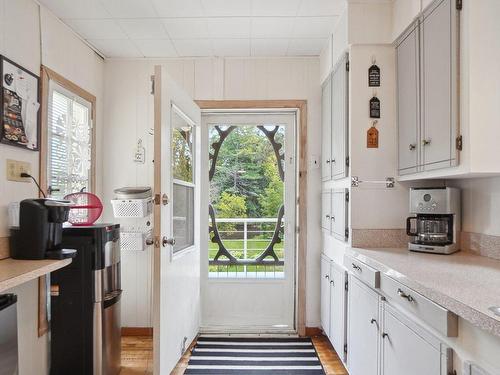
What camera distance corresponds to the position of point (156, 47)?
2699mm

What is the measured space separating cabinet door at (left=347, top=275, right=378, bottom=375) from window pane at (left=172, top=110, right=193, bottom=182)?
134cm

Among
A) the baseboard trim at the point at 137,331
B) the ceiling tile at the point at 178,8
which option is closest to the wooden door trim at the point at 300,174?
the ceiling tile at the point at 178,8

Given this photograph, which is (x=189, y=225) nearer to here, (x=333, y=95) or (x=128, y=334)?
(x=128, y=334)

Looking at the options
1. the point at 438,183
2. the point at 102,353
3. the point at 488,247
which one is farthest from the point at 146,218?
the point at 488,247

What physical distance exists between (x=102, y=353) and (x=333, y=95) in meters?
2.30

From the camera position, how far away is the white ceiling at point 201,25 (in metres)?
2.11

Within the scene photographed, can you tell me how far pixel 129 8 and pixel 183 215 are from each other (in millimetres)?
1411

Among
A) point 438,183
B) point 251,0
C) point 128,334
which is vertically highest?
point 251,0

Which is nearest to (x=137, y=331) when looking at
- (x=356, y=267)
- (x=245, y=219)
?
(x=245, y=219)

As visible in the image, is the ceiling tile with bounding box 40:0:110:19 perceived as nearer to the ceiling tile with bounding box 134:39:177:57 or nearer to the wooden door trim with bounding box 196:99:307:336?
the ceiling tile with bounding box 134:39:177:57

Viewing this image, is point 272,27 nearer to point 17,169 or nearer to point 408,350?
point 17,169

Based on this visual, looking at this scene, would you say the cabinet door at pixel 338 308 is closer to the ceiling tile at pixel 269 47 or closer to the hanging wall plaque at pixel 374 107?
the hanging wall plaque at pixel 374 107

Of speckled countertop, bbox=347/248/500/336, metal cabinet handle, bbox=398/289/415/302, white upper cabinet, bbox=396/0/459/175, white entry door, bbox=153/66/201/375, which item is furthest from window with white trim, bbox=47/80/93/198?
white upper cabinet, bbox=396/0/459/175

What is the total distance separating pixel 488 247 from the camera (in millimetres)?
1675
